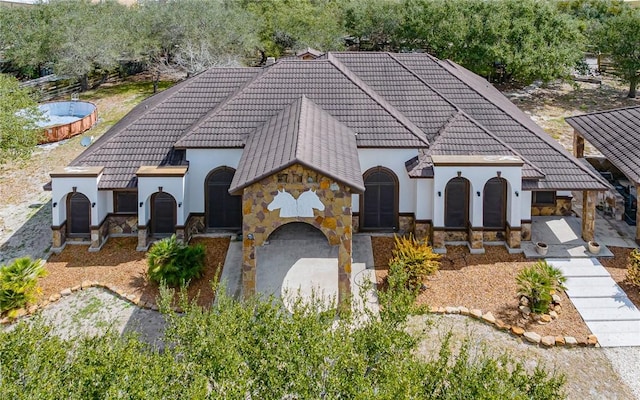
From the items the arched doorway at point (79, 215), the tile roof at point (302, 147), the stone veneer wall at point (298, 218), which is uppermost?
the tile roof at point (302, 147)

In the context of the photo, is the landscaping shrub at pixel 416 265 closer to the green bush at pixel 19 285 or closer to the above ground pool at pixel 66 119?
the green bush at pixel 19 285

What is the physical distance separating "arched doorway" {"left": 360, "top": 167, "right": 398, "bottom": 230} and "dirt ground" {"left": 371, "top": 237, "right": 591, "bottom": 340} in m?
0.85

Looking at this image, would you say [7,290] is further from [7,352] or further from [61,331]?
[7,352]

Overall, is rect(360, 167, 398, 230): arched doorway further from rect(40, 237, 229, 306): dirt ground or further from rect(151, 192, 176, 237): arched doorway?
rect(151, 192, 176, 237): arched doorway

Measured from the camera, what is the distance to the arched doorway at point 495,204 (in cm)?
2136

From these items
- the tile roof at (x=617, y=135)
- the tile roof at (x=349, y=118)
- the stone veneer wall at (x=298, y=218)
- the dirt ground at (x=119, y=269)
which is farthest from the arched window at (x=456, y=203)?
the dirt ground at (x=119, y=269)

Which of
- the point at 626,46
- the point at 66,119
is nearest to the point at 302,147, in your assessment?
the point at 66,119

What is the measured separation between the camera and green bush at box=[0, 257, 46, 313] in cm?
1709

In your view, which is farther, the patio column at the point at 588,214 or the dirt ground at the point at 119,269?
the patio column at the point at 588,214

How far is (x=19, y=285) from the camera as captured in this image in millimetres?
17281

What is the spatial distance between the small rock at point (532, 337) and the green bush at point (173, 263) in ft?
36.4

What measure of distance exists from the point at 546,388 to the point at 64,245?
64.0 ft

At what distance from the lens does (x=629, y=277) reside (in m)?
18.8

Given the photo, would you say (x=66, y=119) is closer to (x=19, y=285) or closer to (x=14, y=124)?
(x=14, y=124)
